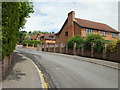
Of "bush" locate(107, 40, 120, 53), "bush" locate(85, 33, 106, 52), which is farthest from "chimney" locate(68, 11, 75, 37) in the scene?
"bush" locate(107, 40, 120, 53)

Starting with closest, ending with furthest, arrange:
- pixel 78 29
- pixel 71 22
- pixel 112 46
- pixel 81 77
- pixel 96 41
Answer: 1. pixel 81 77
2. pixel 112 46
3. pixel 96 41
4. pixel 78 29
5. pixel 71 22

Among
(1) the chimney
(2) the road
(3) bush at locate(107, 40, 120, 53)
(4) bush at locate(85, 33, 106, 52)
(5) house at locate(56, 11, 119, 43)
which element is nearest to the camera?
(2) the road

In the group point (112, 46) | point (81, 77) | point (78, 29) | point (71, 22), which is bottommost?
point (81, 77)

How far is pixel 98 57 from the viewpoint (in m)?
18.8

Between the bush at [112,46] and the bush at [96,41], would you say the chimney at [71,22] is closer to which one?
the bush at [96,41]

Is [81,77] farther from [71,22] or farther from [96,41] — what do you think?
[71,22]

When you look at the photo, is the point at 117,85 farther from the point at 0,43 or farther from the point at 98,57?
the point at 98,57

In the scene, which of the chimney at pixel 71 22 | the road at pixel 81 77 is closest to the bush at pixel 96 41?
the road at pixel 81 77

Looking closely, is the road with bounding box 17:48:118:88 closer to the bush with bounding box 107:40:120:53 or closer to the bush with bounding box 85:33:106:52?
the bush with bounding box 107:40:120:53

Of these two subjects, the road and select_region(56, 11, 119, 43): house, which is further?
select_region(56, 11, 119, 43): house

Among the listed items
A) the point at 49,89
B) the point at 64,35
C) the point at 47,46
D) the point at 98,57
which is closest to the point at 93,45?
the point at 98,57

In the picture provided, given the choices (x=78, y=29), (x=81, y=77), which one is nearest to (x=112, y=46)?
(x=81, y=77)

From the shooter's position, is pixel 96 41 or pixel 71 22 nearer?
pixel 96 41

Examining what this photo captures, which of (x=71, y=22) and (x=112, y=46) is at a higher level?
(x=71, y=22)
